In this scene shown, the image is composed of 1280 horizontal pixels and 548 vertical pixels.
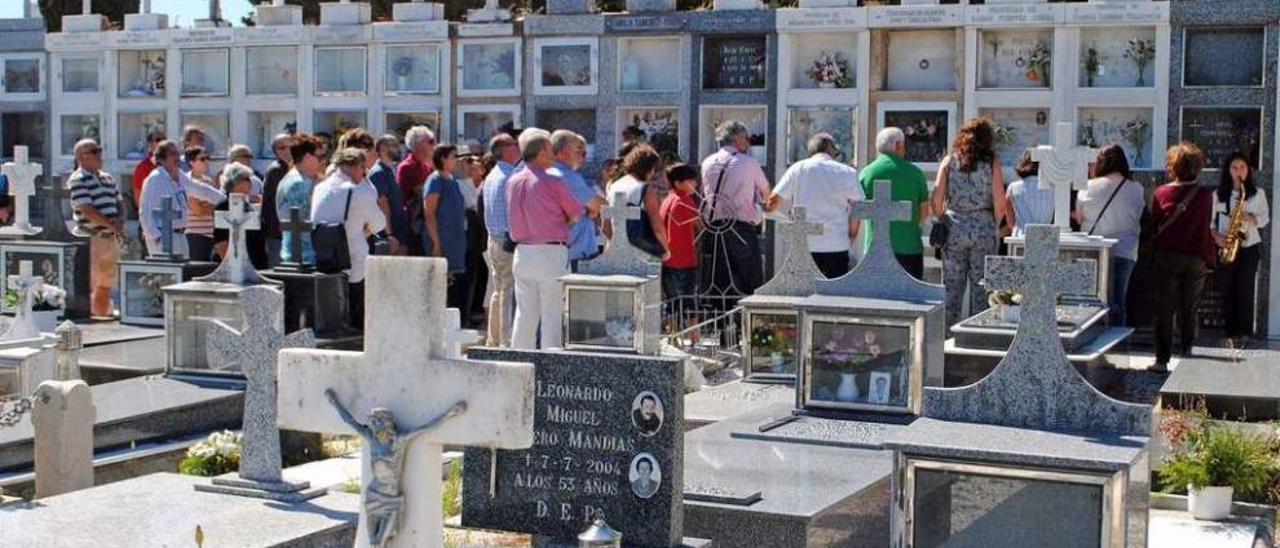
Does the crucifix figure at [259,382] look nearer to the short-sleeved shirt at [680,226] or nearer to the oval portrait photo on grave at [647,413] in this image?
the oval portrait photo on grave at [647,413]

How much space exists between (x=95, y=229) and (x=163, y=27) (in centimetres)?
497

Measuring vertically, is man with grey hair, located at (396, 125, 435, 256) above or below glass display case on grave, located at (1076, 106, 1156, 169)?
below

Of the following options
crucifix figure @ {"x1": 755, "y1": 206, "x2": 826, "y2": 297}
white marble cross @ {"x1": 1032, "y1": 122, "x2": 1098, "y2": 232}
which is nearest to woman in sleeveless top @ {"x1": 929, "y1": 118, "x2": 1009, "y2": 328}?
white marble cross @ {"x1": 1032, "y1": 122, "x2": 1098, "y2": 232}

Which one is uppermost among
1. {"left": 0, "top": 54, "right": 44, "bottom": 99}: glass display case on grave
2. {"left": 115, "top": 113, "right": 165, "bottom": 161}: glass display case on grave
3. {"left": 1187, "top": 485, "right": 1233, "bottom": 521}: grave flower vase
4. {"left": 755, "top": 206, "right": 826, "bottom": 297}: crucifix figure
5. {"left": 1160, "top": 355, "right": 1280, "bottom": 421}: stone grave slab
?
{"left": 0, "top": 54, "right": 44, "bottom": 99}: glass display case on grave

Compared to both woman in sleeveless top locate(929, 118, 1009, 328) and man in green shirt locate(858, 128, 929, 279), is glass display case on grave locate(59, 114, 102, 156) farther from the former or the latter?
woman in sleeveless top locate(929, 118, 1009, 328)

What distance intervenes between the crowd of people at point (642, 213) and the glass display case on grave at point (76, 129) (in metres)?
4.61

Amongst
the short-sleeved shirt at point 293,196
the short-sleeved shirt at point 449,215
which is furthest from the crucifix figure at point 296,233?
the short-sleeved shirt at point 449,215

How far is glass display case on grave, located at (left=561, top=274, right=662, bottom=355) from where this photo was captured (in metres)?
10.2

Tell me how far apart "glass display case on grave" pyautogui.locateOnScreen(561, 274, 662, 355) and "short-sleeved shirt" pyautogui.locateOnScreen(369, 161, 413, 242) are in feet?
7.26

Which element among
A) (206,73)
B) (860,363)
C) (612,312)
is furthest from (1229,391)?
(206,73)

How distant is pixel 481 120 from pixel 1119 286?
6813mm

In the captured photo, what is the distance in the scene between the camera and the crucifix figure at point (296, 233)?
37.4 ft

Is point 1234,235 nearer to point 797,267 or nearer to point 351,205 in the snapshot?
point 797,267

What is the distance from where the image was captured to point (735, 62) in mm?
14969
